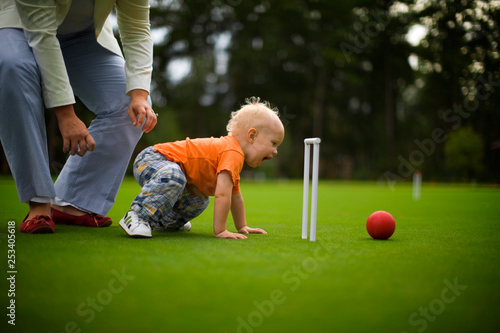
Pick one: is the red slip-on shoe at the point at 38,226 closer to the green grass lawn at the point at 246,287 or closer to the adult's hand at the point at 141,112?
the green grass lawn at the point at 246,287

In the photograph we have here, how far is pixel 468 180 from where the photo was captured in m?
21.3

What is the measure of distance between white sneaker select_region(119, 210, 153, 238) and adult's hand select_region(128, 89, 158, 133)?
506 mm

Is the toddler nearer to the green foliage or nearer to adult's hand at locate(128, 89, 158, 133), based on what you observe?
adult's hand at locate(128, 89, 158, 133)

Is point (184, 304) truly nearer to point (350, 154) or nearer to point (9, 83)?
point (9, 83)

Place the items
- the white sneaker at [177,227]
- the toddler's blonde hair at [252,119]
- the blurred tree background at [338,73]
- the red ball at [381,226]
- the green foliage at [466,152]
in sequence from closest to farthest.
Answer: the red ball at [381,226], the toddler's blonde hair at [252,119], the white sneaker at [177,227], the green foliage at [466,152], the blurred tree background at [338,73]

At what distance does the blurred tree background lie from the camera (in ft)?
69.4

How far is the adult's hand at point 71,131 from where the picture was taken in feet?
8.20

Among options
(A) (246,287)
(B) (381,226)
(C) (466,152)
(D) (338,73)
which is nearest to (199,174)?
(B) (381,226)

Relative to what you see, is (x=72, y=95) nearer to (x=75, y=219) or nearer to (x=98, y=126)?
(x=98, y=126)

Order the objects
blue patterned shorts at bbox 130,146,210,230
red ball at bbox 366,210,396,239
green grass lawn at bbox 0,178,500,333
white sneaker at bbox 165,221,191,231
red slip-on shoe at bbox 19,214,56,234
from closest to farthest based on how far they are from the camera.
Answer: green grass lawn at bbox 0,178,500,333 → red slip-on shoe at bbox 19,214,56,234 → blue patterned shorts at bbox 130,146,210,230 → red ball at bbox 366,210,396,239 → white sneaker at bbox 165,221,191,231

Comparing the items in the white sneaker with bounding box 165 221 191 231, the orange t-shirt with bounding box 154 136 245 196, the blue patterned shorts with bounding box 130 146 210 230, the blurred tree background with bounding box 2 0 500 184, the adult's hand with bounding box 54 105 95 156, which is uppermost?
the blurred tree background with bounding box 2 0 500 184

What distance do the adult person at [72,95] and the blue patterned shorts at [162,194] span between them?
23cm

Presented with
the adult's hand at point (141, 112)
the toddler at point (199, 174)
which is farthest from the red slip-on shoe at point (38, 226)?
the adult's hand at point (141, 112)

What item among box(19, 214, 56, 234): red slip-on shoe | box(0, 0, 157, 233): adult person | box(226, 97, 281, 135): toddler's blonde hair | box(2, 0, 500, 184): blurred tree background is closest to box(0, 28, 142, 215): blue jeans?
box(0, 0, 157, 233): adult person
